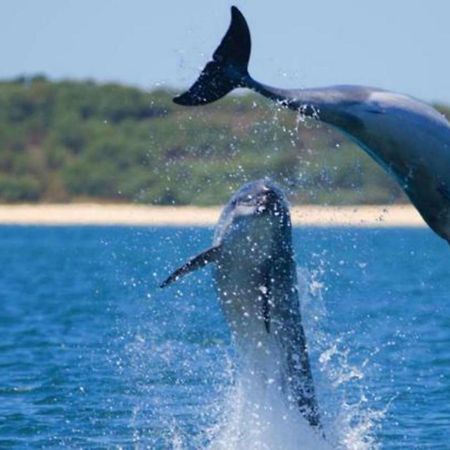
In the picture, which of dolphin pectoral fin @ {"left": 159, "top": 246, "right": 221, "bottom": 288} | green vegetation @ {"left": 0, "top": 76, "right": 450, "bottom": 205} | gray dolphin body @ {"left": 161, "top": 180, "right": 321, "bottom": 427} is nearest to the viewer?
dolphin pectoral fin @ {"left": 159, "top": 246, "right": 221, "bottom": 288}

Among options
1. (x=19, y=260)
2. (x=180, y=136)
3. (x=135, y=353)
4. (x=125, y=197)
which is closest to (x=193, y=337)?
(x=135, y=353)

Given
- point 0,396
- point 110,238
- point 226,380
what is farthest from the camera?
point 110,238

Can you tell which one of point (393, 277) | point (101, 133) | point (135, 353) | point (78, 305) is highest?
point (135, 353)

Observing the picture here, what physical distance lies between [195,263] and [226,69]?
1969 mm

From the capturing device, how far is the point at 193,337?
101 ft

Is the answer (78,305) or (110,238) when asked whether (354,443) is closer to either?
(78,305)

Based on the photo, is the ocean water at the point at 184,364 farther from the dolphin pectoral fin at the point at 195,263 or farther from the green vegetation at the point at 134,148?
the green vegetation at the point at 134,148

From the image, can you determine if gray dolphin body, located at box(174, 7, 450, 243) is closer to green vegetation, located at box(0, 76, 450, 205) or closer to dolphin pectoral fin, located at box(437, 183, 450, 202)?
dolphin pectoral fin, located at box(437, 183, 450, 202)

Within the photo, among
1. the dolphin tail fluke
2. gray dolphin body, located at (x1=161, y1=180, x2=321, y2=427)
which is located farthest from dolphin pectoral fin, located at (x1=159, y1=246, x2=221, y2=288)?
the dolphin tail fluke

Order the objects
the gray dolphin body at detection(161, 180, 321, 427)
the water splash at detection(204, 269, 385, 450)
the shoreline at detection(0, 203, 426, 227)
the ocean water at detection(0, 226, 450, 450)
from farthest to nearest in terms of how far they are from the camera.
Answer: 1. the shoreline at detection(0, 203, 426, 227)
2. the ocean water at detection(0, 226, 450, 450)
3. the water splash at detection(204, 269, 385, 450)
4. the gray dolphin body at detection(161, 180, 321, 427)

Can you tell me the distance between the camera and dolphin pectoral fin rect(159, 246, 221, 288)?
16.4 meters

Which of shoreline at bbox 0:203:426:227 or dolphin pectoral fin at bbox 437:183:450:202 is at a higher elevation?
dolphin pectoral fin at bbox 437:183:450:202

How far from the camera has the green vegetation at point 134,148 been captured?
4250 inches

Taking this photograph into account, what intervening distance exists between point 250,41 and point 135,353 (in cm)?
1504
